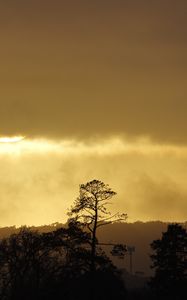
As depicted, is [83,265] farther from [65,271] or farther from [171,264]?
[171,264]

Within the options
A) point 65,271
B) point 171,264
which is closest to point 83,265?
point 65,271

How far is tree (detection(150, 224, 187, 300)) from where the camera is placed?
85.3 m

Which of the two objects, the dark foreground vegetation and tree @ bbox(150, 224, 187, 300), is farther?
tree @ bbox(150, 224, 187, 300)

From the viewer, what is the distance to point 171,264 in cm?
8594

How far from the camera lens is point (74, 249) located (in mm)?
64688

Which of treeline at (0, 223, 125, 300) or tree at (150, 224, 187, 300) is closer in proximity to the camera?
treeline at (0, 223, 125, 300)

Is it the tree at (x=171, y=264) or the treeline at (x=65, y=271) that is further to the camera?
the tree at (x=171, y=264)

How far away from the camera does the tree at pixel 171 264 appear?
85.3 meters

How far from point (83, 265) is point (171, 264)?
23.8 meters

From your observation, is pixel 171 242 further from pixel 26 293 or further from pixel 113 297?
pixel 26 293

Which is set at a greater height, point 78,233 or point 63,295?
point 78,233

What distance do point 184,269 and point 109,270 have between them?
23.3m

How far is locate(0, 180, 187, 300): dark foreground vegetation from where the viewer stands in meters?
64.7

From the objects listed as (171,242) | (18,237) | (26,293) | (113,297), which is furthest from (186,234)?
(18,237)
